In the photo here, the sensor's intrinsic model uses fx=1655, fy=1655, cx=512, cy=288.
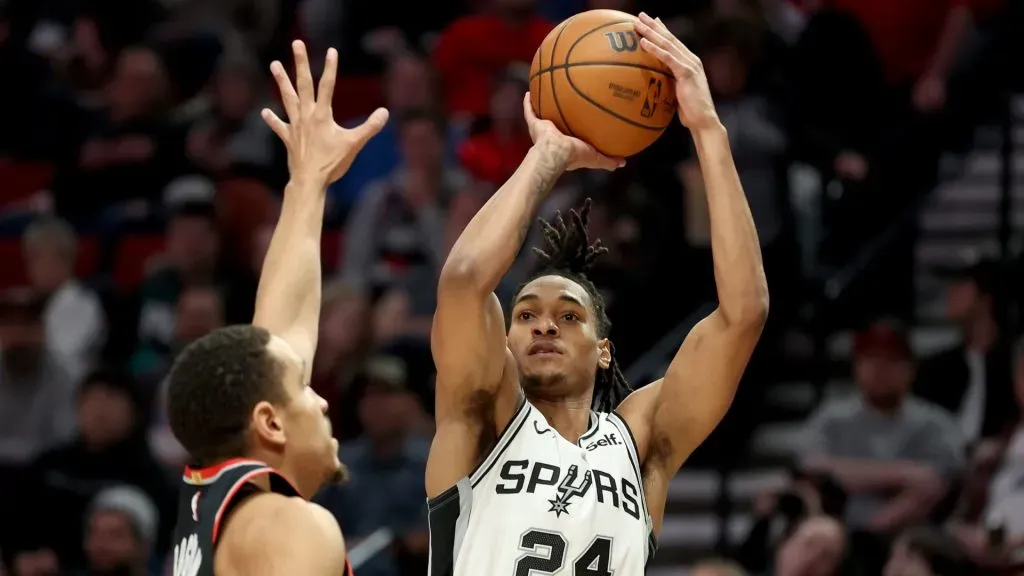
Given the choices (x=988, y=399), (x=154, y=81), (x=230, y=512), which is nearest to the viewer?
(x=230, y=512)

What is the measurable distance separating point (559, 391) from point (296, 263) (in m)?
0.98

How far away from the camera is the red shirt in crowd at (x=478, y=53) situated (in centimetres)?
988

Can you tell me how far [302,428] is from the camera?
412 centimetres

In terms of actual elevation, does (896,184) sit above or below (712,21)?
below

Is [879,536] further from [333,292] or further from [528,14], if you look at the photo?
[528,14]

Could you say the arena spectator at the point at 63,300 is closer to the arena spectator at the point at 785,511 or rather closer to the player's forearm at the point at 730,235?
the arena spectator at the point at 785,511

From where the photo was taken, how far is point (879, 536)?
7.25 m

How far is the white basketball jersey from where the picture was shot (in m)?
4.25

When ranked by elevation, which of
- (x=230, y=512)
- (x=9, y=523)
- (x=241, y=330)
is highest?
(x=241, y=330)

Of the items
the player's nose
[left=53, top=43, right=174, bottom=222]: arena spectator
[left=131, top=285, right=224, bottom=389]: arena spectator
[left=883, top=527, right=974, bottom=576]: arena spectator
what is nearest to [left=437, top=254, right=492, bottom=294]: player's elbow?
the player's nose

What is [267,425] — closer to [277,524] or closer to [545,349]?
[277,524]

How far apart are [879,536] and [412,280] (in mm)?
2917

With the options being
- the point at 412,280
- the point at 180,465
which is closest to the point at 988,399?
the point at 412,280

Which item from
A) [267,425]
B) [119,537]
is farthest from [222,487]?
[119,537]
